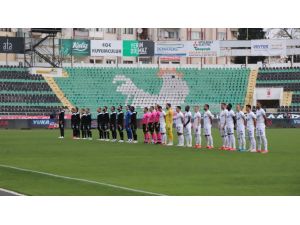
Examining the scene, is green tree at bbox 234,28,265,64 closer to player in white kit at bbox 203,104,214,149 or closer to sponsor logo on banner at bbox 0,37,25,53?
sponsor logo on banner at bbox 0,37,25,53

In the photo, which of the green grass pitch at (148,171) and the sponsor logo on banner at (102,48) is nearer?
the green grass pitch at (148,171)

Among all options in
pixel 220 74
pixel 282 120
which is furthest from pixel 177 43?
pixel 282 120

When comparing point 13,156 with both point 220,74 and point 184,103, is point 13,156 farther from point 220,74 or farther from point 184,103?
point 220,74

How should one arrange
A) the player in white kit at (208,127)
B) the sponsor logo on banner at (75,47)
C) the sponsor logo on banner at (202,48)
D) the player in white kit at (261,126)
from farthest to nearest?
1. the sponsor logo on banner at (202,48)
2. the sponsor logo on banner at (75,47)
3. the player in white kit at (208,127)
4. the player in white kit at (261,126)

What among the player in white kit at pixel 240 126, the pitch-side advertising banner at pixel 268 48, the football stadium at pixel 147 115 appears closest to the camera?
the football stadium at pixel 147 115

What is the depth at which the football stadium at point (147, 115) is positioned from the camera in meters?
19.7

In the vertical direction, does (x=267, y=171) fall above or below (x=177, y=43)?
below

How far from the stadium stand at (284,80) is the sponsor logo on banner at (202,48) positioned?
17.5ft

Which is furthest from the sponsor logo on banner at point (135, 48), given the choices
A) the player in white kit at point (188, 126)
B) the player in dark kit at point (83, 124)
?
the player in white kit at point (188, 126)

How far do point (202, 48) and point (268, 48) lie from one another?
688 cm

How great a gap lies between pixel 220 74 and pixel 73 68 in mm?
14811

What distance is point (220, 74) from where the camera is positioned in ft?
252

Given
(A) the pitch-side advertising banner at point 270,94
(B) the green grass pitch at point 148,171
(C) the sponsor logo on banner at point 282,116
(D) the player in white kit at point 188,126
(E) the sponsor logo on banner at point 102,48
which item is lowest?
(B) the green grass pitch at point 148,171

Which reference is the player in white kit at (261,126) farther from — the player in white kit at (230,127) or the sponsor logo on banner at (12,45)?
the sponsor logo on banner at (12,45)
